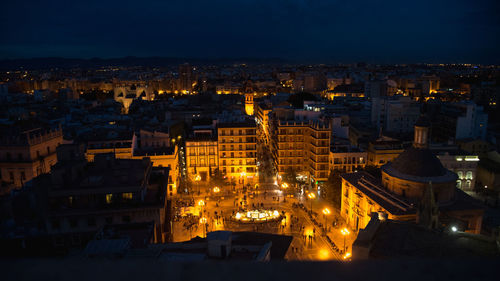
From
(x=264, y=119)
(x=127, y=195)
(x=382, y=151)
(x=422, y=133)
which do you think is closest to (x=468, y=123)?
(x=382, y=151)

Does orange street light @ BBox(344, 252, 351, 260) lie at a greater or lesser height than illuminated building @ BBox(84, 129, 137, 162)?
lesser

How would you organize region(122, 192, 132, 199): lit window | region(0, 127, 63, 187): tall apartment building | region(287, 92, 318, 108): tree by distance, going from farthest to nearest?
region(287, 92, 318, 108): tree, region(0, 127, 63, 187): tall apartment building, region(122, 192, 132, 199): lit window

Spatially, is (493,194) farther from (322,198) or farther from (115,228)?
(115,228)

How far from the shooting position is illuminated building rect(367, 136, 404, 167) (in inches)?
1467

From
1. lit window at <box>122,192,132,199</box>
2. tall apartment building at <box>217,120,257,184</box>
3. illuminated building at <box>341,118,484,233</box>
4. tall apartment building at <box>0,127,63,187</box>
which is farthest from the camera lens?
tall apartment building at <box>217,120,257,184</box>

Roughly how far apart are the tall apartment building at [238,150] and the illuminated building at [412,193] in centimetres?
1264

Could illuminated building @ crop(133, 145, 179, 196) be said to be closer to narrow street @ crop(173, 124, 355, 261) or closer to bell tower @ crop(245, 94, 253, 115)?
narrow street @ crop(173, 124, 355, 261)

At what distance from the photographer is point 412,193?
26.6 metres

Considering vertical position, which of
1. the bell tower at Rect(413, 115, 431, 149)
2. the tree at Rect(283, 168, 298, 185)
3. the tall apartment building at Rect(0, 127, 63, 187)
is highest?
the bell tower at Rect(413, 115, 431, 149)

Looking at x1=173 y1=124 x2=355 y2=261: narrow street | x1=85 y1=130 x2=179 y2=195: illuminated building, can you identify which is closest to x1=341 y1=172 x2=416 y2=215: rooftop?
x1=173 y1=124 x2=355 y2=261: narrow street

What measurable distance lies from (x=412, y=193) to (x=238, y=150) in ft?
62.2

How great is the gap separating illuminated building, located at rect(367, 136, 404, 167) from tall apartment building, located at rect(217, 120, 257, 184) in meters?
12.4

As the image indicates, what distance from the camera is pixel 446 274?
8.21 feet

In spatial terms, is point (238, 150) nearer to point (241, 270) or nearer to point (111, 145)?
point (111, 145)
